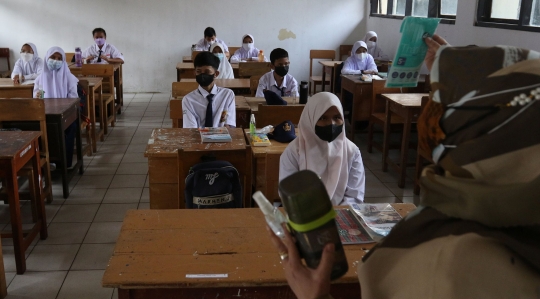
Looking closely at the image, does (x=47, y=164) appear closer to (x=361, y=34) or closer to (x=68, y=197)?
(x=68, y=197)

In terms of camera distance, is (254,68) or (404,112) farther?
(254,68)

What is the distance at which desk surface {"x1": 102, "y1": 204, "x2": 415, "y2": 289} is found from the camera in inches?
55.2

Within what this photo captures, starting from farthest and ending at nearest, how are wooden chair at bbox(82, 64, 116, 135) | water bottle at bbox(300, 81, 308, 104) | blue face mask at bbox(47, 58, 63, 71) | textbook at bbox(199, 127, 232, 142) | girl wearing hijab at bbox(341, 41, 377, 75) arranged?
girl wearing hijab at bbox(341, 41, 377, 75)
wooden chair at bbox(82, 64, 116, 135)
blue face mask at bbox(47, 58, 63, 71)
water bottle at bbox(300, 81, 308, 104)
textbook at bbox(199, 127, 232, 142)

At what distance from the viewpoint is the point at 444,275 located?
0.68m

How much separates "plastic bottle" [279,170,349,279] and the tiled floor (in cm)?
198

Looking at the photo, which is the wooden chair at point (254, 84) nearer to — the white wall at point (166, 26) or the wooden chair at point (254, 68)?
the wooden chair at point (254, 68)

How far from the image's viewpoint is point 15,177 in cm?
260

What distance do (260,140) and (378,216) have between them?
1310 mm

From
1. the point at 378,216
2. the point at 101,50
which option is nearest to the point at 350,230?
the point at 378,216

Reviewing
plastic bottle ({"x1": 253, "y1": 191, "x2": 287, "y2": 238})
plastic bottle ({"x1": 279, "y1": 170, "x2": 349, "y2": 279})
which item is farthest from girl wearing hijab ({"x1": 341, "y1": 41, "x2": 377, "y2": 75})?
plastic bottle ({"x1": 279, "y1": 170, "x2": 349, "y2": 279})

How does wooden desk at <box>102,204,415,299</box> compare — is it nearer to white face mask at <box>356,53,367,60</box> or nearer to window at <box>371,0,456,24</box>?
window at <box>371,0,456,24</box>

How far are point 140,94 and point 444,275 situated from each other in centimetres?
853

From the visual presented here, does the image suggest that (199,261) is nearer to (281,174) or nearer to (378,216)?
(378,216)

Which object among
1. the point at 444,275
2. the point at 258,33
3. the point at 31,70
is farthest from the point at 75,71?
the point at 444,275
